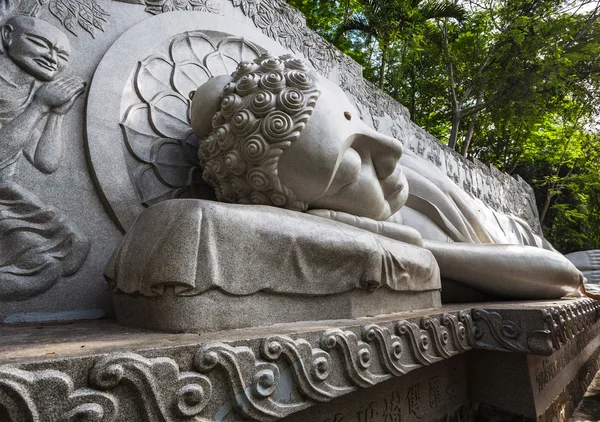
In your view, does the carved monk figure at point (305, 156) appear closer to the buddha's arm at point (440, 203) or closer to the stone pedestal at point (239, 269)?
the stone pedestal at point (239, 269)

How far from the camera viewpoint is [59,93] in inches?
82.3

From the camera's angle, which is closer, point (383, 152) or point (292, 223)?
point (292, 223)

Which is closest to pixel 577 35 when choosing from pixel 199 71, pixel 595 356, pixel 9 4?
pixel 595 356

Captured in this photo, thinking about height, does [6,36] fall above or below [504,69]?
below

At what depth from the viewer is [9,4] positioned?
2092 mm

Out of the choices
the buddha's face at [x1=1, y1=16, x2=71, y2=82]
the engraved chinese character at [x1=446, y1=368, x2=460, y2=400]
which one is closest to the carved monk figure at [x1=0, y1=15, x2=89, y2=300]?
the buddha's face at [x1=1, y1=16, x2=71, y2=82]

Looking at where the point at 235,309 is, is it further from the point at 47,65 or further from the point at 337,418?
the point at 47,65

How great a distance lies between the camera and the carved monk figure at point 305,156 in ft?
6.03

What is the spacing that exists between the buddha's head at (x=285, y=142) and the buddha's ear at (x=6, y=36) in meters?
0.94

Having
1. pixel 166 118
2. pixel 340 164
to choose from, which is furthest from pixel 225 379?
pixel 166 118

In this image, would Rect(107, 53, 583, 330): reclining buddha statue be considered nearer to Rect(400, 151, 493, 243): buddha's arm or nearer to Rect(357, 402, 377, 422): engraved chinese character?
Rect(357, 402, 377, 422): engraved chinese character

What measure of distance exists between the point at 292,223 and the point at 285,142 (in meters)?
0.44

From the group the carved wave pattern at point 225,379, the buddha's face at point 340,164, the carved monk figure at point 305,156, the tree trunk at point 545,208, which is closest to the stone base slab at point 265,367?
the carved wave pattern at point 225,379

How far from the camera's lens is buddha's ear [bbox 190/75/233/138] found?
80.6 inches
